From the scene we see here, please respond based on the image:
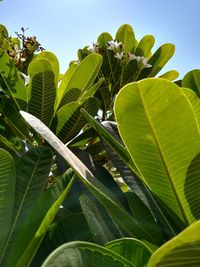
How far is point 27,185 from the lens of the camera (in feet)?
3.09

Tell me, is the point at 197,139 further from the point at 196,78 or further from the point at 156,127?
the point at 196,78

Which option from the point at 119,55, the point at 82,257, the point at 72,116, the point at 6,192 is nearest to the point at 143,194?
the point at 6,192

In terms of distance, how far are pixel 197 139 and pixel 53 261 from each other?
372 mm

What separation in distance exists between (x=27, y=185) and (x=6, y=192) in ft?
0.23

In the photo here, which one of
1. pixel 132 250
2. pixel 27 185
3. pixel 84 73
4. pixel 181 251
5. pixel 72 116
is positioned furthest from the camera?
pixel 84 73

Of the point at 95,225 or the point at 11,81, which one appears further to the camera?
the point at 11,81

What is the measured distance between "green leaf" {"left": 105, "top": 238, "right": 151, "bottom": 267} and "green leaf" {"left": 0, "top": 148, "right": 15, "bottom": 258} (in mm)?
248

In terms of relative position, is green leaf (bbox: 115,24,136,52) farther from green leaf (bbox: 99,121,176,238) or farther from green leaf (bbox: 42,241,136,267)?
green leaf (bbox: 42,241,136,267)

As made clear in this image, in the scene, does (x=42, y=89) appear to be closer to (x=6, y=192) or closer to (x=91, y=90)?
(x=91, y=90)

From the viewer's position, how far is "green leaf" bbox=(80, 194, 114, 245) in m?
0.81

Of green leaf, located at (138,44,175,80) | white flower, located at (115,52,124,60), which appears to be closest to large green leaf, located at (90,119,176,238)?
white flower, located at (115,52,124,60)

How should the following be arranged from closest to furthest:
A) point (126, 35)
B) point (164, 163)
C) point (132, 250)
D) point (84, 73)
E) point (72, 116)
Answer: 1. point (132, 250)
2. point (164, 163)
3. point (72, 116)
4. point (84, 73)
5. point (126, 35)

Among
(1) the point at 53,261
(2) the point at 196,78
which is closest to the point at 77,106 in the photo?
(2) the point at 196,78

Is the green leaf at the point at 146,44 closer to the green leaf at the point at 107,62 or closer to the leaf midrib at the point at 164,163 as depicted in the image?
the green leaf at the point at 107,62
